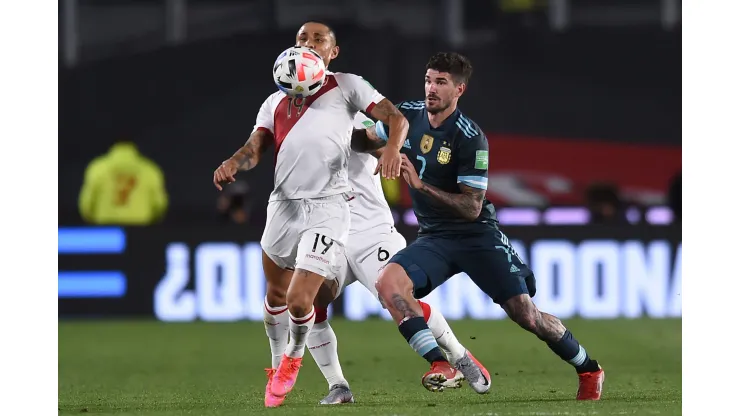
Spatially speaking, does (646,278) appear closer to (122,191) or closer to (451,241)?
(122,191)

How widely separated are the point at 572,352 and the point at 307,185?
5.18 feet

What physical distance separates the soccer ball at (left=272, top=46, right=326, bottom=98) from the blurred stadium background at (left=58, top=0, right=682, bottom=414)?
157cm

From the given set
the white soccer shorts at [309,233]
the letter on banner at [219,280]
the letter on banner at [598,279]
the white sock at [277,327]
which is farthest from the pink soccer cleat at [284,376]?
the letter on banner at [598,279]

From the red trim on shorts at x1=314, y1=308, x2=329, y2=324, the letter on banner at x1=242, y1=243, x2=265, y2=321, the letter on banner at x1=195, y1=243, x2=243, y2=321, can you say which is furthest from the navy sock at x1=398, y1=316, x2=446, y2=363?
the letter on banner at x1=195, y1=243, x2=243, y2=321

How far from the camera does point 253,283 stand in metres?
13.2

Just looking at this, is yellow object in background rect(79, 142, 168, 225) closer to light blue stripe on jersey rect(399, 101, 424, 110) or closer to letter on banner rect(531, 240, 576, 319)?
letter on banner rect(531, 240, 576, 319)

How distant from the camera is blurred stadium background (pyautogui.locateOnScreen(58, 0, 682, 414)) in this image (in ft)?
31.2

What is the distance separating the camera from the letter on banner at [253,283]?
13203mm

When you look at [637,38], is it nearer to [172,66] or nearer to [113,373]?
[172,66]

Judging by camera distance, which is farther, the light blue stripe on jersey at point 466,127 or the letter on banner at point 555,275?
the letter on banner at point 555,275

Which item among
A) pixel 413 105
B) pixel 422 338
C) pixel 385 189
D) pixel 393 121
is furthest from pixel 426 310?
pixel 385 189

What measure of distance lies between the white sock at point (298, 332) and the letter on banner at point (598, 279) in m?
6.60

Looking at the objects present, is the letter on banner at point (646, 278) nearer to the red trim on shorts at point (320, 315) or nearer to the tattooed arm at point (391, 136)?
the red trim on shorts at point (320, 315)
